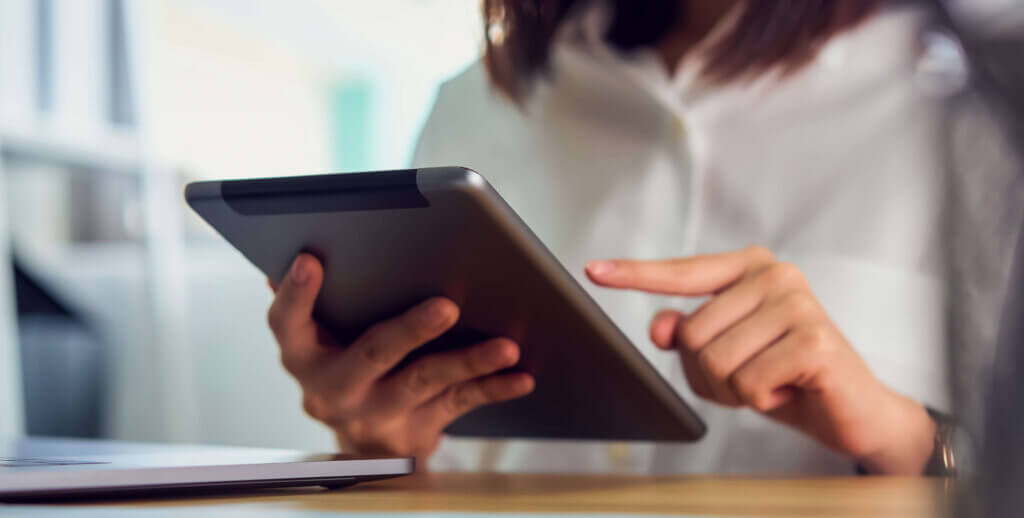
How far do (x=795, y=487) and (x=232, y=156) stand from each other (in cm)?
109

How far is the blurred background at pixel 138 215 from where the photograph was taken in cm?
107

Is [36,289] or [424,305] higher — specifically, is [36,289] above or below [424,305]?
above

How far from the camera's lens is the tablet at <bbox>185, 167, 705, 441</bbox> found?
0.89 ft

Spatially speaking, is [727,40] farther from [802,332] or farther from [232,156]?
[232,156]

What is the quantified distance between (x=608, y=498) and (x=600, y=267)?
0.16 meters

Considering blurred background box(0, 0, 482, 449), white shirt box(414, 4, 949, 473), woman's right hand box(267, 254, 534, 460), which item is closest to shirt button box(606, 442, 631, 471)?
white shirt box(414, 4, 949, 473)

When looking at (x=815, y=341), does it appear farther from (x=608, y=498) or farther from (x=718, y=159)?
(x=718, y=159)

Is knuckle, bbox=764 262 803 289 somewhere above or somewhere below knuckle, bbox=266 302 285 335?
below

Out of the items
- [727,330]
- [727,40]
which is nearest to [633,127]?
[727,40]

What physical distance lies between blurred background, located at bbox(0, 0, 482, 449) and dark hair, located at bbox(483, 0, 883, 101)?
233mm

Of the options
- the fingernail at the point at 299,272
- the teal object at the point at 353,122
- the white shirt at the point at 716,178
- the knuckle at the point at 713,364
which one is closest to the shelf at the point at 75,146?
the teal object at the point at 353,122

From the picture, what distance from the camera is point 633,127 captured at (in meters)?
0.80

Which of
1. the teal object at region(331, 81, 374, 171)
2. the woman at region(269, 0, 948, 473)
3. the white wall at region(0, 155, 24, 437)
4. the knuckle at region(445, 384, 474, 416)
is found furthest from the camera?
the teal object at region(331, 81, 374, 171)

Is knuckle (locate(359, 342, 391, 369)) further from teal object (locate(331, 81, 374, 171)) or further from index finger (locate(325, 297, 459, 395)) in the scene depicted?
teal object (locate(331, 81, 374, 171))
